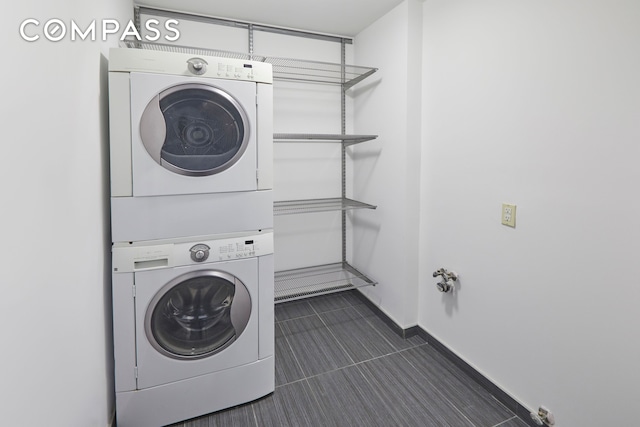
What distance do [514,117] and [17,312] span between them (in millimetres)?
1971

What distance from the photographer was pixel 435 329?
226 centimetres

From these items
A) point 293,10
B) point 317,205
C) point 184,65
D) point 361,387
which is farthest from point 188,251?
point 293,10

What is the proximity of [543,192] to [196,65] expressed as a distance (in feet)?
5.50

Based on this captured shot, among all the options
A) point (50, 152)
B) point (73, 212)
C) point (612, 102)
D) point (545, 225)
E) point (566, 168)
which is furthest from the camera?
point (545, 225)

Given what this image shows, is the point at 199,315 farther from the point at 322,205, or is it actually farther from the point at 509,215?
the point at 509,215

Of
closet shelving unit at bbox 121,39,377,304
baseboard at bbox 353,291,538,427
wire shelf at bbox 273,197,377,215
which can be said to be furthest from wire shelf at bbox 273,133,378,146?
baseboard at bbox 353,291,538,427

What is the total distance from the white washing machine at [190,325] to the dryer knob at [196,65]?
2.53 ft

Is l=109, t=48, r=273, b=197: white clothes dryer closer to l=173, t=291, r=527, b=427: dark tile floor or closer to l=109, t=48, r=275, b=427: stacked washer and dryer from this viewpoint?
l=109, t=48, r=275, b=427: stacked washer and dryer

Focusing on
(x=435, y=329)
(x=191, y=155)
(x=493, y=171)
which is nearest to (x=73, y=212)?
(x=191, y=155)

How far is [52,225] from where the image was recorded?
92 cm

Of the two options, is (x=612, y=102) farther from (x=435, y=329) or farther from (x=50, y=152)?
(x=50, y=152)

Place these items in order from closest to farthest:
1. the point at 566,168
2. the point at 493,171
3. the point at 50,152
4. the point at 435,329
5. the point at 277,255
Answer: the point at 50,152 → the point at 566,168 → the point at 493,171 → the point at 435,329 → the point at 277,255

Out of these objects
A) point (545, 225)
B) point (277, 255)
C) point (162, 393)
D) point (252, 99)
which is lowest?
point (162, 393)

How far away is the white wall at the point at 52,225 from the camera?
729mm
